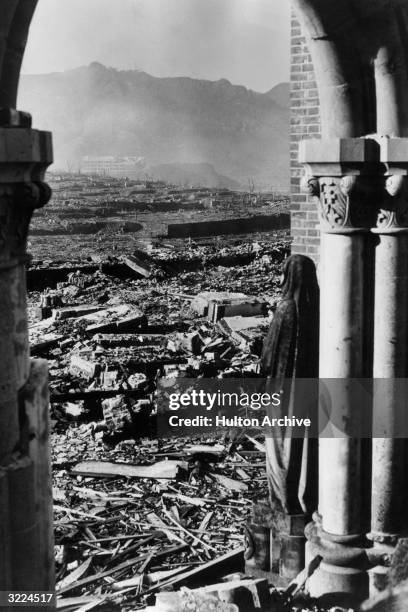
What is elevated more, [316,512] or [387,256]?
[387,256]

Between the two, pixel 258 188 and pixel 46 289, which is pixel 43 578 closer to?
pixel 46 289

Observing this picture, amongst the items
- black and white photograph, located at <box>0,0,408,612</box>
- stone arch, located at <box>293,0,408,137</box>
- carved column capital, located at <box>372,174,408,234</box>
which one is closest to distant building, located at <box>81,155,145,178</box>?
black and white photograph, located at <box>0,0,408,612</box>

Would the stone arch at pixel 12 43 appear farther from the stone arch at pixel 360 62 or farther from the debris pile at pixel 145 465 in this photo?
the debris pile at pixel 145 465

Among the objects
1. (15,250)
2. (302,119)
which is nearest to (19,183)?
(15,250)

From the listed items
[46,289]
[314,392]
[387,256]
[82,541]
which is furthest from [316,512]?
[46,289]

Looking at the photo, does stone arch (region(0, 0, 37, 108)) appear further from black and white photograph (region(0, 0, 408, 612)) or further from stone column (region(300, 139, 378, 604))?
stone column (region(300, 139, 378, 604))

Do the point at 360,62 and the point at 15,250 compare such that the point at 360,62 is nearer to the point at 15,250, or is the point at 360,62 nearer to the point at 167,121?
the point at 15,250

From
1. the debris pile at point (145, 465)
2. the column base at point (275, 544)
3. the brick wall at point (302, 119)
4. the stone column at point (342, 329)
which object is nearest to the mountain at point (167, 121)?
the debris pile at point (145, 465)
